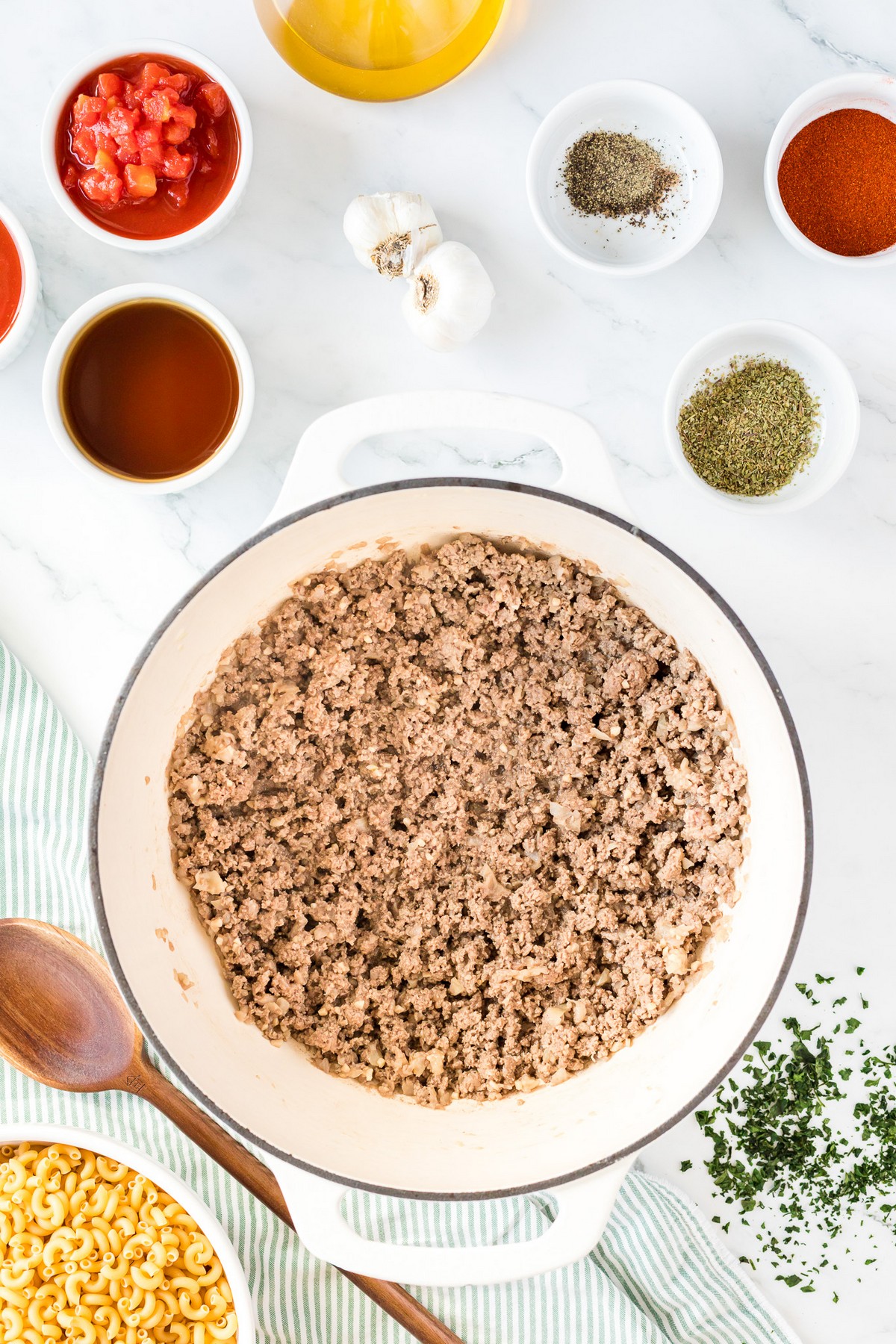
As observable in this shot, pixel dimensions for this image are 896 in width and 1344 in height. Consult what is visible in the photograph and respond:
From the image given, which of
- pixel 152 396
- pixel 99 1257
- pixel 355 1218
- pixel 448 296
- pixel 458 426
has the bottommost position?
pixel 99 1257

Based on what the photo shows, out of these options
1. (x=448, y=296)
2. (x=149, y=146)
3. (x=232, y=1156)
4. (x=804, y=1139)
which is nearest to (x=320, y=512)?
(x=448, y=296)

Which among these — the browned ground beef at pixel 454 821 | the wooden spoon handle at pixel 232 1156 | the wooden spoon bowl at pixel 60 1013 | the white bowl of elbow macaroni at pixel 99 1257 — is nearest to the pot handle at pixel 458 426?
the browned ground beef at pixel 454 821

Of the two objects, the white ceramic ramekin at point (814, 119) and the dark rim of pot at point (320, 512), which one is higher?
the white ceramic ramekin at point (814, 119)

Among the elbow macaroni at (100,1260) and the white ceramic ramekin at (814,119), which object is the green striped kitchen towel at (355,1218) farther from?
the white ceramic ramekin at (814,119)

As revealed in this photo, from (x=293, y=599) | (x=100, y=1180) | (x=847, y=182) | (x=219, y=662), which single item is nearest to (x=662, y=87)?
(x=847, y=182)

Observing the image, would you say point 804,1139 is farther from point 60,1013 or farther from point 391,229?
point 391,229

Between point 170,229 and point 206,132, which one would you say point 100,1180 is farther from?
point 206,132

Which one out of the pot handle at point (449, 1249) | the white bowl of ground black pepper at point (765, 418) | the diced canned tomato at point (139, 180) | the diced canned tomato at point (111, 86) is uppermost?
the white bowl of ground black pepper at point (765, 418)
